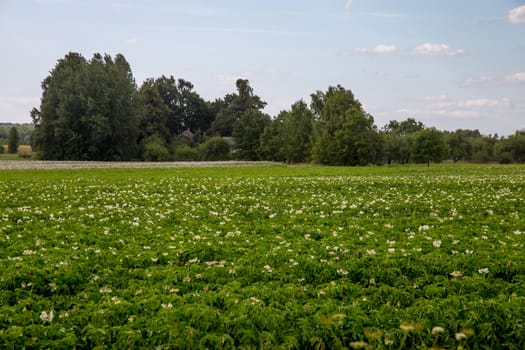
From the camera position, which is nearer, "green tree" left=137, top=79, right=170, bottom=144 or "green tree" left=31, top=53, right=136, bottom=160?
"green tree" left=31, top=53, right=136, bottom=160

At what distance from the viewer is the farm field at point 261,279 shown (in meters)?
5.59

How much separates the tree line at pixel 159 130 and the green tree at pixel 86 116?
0.56 ft

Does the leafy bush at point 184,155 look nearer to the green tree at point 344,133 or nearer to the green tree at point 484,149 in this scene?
the green tree at point 344,133

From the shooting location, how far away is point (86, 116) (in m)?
73.1

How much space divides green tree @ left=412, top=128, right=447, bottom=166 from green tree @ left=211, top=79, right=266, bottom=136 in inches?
2348

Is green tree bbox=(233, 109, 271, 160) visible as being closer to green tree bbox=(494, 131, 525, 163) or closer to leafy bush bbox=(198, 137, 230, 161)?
leafy bush bbox=(198, 137, 230, 161)

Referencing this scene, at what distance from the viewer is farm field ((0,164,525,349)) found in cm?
559

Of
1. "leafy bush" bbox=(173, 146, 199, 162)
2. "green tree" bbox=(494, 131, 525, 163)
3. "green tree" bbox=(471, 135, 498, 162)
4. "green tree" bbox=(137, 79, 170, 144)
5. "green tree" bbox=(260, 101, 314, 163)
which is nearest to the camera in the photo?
"green tree" bbox=(260, 101, 314, 163)

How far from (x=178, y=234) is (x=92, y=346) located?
5.95 meters

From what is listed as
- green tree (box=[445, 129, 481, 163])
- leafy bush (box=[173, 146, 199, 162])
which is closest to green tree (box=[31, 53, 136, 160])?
leafy bush (box=[173, 146, 199, 162])

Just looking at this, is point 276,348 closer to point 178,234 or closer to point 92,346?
point 92,346

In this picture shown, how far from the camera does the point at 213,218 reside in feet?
45.3

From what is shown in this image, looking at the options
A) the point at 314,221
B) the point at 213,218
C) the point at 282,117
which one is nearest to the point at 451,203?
the point at 314,221

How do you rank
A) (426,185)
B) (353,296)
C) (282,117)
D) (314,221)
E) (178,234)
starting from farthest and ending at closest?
(282,117) < (426,185) < (314,221) < (178,234) < (353,296)
